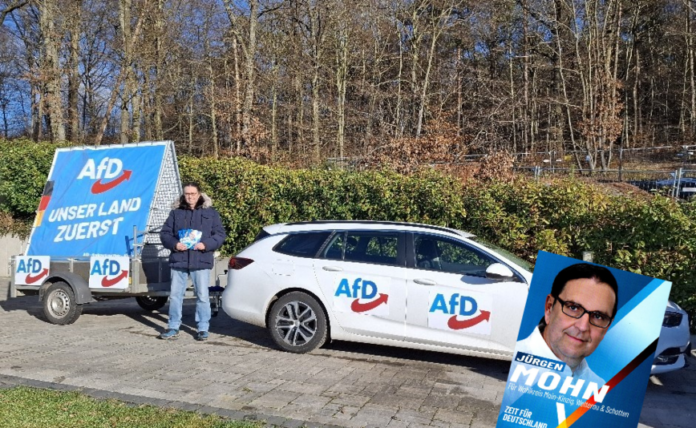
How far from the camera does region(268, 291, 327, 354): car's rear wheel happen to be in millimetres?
7082

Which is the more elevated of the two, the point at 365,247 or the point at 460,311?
the point at 365,247

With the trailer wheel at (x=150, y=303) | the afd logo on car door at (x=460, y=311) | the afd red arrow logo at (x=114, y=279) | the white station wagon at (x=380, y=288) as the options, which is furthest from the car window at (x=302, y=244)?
the trailer wheel at (x=150, y=303)

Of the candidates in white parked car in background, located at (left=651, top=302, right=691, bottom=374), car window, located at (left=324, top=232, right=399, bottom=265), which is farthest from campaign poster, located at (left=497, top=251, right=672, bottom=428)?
car window, located at (left=324, top=232, right=399, bottom=265)

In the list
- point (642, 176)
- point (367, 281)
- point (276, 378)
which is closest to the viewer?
point (276, 378)

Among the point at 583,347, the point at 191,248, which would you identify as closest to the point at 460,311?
the point at 191,248

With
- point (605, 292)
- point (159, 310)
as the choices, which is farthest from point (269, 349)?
point (605, 292)

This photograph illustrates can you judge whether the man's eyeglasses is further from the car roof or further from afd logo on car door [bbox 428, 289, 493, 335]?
the car roof

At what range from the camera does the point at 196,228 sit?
7.77 m

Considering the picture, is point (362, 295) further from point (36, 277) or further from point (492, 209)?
point (36, 277)

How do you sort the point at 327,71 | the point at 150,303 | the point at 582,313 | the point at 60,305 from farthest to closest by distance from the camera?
the point at 327,71, the point at 150,303, the point at 60,305, the point at 582,313

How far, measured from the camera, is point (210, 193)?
12.9 metres

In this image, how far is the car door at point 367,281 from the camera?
6.81 metres

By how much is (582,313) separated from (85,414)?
12.5 feet

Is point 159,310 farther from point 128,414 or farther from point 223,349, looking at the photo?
point 128,414
